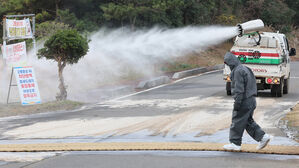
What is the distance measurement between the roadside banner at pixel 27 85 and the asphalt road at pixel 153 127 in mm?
1919

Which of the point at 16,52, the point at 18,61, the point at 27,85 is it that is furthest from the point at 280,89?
the point at 16,52

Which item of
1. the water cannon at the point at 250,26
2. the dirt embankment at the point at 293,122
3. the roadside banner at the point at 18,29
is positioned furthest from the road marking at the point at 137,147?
the roadside banner at the point at 18,29

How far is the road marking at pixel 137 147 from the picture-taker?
8477 mm

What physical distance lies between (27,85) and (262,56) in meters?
7.94

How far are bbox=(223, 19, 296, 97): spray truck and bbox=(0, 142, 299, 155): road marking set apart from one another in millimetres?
7857

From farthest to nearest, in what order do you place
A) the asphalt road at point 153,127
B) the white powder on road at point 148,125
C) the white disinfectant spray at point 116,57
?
1. the white disinfectant spray at point 116,57
2. the white powder on road at point 148,125
3. the asphalt road at point 153,127

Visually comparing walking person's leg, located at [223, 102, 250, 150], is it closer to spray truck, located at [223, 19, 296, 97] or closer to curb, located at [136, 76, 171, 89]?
spray truck, located at [223, 19, 296, 97]

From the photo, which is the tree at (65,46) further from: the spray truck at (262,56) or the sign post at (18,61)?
the spray truck at (262,56)

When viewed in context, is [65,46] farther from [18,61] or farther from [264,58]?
[264,58]

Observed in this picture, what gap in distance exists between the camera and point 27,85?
16438mm

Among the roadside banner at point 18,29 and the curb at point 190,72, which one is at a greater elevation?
the roadside banner at point 18,29

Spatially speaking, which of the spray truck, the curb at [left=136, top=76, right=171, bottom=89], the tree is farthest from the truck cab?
the tree

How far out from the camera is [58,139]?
416 inches

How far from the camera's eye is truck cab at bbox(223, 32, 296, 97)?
16703 millimetres
